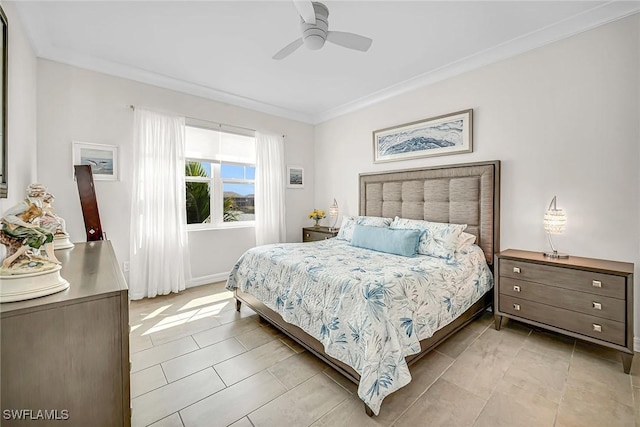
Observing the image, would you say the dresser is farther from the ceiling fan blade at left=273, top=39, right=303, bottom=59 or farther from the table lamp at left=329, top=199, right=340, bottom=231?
the ceiling fan blade at left=273, top=39, right=303, bottom=59

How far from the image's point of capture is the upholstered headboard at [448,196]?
2889mm

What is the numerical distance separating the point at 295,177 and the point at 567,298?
3901 millimetres

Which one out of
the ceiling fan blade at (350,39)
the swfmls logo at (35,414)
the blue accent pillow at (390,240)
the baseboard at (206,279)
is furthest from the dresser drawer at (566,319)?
the baseboard at (206,279)

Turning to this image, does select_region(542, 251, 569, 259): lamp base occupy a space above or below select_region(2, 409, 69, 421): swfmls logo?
above

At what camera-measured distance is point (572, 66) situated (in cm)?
246

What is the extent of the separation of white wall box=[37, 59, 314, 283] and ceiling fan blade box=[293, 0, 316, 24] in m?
2.51

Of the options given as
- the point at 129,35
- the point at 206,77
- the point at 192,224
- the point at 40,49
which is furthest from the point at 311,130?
the point at 40,49

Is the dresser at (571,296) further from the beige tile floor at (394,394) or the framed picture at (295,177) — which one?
the framed picture at (295,177)

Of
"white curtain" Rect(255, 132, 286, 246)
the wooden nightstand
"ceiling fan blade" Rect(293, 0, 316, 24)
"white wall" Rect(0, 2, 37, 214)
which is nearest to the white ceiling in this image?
"white wall" Rect(0, 2, 37, 214)

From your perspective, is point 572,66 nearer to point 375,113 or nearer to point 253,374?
point 375,113

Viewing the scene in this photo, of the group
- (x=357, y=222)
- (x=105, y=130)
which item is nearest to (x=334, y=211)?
(x=357, y=222)

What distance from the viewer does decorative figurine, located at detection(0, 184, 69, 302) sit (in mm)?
855

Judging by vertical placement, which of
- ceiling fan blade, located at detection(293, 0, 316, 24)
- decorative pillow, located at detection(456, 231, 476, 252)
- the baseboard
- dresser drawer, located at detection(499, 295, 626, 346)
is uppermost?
ceiling fan blade, located at detection(293, 0, 316, 24)

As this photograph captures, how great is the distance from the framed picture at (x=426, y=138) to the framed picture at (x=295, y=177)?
147 cm
